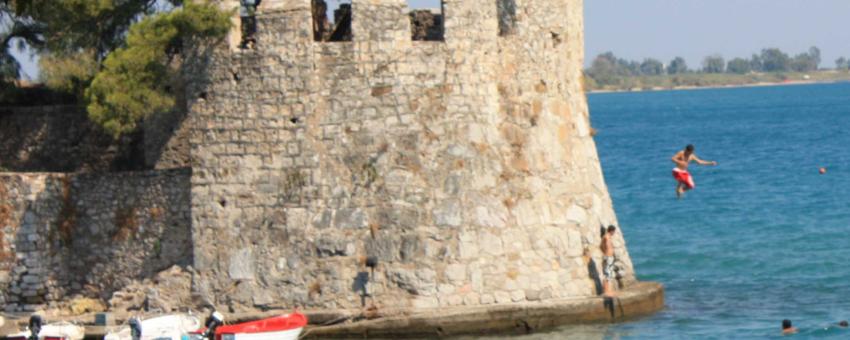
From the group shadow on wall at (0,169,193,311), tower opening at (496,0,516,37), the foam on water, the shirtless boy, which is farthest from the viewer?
the foam on water

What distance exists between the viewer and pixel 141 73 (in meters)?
24.8

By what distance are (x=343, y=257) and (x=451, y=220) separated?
1.48 metres

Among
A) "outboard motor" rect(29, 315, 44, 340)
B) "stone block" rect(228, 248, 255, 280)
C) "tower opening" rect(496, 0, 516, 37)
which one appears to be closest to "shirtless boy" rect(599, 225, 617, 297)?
"tower opening" rect(496, 0, 516, 37)

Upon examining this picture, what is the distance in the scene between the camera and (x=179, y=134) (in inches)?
1023

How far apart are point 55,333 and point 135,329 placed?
1190 millimetres

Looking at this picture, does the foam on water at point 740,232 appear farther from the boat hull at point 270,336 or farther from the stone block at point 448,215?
the boat hull at point 270,336

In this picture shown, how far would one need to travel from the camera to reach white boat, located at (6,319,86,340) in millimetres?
23953

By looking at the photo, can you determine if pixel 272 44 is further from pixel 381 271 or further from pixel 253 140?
pixel 381 271

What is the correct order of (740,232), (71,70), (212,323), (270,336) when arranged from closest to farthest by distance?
(270,336) < (212,323) < (71,70) < (740,232)

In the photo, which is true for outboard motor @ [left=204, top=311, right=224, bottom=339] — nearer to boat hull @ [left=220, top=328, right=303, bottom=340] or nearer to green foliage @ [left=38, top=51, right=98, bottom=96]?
boat hull @ [left=220, top=328, right=303, bottom=340]

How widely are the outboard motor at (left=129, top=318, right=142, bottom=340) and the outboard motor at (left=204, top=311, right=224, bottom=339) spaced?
84 cm

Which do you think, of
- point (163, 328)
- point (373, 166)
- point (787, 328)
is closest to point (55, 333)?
point (163, 328)

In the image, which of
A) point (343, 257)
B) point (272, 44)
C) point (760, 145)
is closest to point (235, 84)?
point (272, 44)

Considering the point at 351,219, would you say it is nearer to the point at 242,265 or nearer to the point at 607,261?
the point at 242,265
